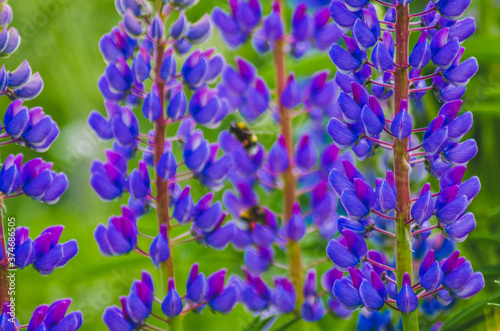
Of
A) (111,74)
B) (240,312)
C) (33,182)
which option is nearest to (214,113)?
(111,74)

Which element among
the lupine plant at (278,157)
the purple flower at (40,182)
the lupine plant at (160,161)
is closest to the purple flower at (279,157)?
the lupine plant at (278,157)

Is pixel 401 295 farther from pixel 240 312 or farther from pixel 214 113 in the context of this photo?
pixel 240 312

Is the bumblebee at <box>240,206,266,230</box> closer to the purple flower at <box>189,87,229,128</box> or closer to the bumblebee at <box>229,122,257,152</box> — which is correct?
the bumblebee at <box>229,122,257,152</box>

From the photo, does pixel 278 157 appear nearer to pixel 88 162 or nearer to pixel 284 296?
pixel 284 296

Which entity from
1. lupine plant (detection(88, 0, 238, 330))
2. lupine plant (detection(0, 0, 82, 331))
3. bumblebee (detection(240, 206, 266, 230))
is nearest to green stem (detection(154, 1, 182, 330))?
lupine plant (detection(88, 0, 238, 330))

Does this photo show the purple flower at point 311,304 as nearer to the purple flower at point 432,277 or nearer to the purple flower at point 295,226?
the purple flower at point 295,226
